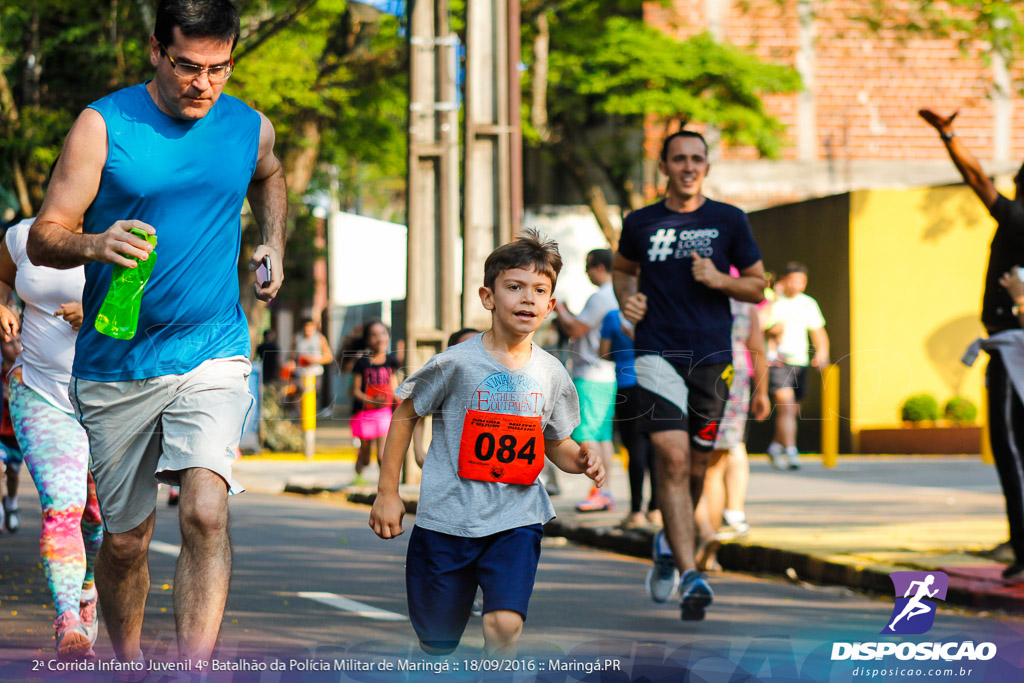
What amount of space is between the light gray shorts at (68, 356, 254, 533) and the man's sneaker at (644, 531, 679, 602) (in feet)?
9.44

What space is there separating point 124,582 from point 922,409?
14.2 meters

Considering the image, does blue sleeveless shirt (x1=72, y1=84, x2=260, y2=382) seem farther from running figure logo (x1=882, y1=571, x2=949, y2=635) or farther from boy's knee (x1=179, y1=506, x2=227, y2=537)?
running figure logo (x1=882, y1=571, x2=949, y2=635)

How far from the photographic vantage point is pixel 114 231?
12.8ft

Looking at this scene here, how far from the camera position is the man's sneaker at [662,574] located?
22.1 feet

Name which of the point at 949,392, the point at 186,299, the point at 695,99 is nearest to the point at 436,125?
the point at 949,392

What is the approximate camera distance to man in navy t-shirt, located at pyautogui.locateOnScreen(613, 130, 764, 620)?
21.4 feet

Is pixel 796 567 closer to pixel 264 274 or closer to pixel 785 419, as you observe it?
pixel 264 274

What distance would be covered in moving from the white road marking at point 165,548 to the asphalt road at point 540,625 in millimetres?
18

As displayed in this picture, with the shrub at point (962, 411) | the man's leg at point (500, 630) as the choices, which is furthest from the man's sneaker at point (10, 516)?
the shrub at point (962, 411)

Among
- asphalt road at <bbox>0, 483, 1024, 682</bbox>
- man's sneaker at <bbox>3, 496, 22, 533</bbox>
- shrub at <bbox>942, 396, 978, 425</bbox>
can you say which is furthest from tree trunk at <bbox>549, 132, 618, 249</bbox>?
asphalt road at <bbox>0, 483, 1024, 682</bbox>

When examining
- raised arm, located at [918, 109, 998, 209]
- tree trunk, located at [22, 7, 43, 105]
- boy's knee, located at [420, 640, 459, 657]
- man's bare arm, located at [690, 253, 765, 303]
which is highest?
tree trunk, located at [22, 7, 43, 105]

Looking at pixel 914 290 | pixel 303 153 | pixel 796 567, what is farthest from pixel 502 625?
pixel 303 153

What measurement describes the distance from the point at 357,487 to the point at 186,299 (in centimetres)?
937

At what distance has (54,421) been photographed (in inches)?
217
